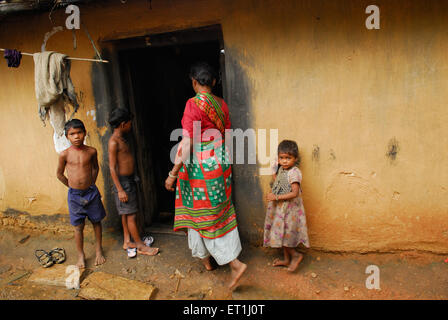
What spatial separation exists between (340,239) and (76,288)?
8.82 ft

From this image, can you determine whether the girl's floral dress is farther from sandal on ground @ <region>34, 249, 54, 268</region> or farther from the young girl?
sandal on ground @ <region>34, 249, 54, 268</region>

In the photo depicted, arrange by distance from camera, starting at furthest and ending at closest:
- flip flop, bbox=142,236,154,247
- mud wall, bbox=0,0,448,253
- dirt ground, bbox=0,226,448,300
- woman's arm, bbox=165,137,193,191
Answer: flip flop, bbox=142,236,154,247 < dirt ground, bbox=0,226,448,300 < mud wall, bbox=0,0,448,253 < woman's arm, bbox=165,137,193,191

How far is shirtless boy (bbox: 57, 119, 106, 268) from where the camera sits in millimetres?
3047

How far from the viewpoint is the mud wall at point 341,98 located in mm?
2578

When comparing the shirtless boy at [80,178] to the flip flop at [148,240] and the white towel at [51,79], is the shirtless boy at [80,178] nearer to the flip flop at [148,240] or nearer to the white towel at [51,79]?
the white towel at [51,79]

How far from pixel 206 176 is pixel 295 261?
127 centimetres

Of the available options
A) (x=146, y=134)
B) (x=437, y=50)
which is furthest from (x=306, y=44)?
(x=146, y=134)

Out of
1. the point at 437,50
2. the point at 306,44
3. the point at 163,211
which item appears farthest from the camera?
the point at 163,211

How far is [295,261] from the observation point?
2947mm

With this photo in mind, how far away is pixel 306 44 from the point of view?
2.72 metres

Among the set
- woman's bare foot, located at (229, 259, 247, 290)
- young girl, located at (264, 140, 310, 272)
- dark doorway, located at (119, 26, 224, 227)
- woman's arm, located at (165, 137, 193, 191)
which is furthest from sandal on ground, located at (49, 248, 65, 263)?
young girl, located at (264, 140, 310, 272)

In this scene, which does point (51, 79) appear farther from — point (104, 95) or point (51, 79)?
point (104, 95)

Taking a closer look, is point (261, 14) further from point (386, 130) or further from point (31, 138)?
point (31, 138)

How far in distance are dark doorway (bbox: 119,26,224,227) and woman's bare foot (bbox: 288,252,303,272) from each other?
180 centimetres
